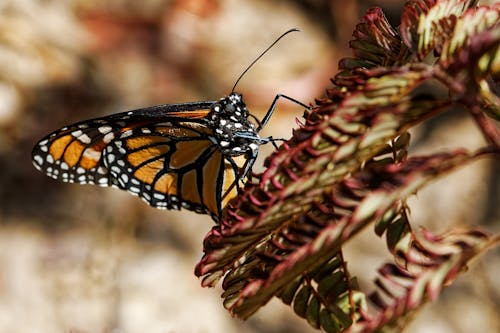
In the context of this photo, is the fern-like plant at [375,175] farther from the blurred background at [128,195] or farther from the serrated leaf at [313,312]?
the blurred background at [128,195]

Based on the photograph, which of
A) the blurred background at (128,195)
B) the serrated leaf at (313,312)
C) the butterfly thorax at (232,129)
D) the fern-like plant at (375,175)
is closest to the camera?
the fern-like plant at (375,175)

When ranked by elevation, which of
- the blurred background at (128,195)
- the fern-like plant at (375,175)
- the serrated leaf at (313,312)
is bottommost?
the blurred background at (128,195)

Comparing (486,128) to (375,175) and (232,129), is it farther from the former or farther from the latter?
(232,129)

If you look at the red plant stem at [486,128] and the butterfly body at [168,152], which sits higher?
the red plant stem at [486,128]

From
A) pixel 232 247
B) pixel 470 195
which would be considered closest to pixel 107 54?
pixel 470 195

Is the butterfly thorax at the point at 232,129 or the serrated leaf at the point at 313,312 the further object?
the butterfly thorax at the point at 232,129

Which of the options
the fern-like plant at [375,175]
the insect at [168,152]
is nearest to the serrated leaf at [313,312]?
the fern-like plant at [375,175]
